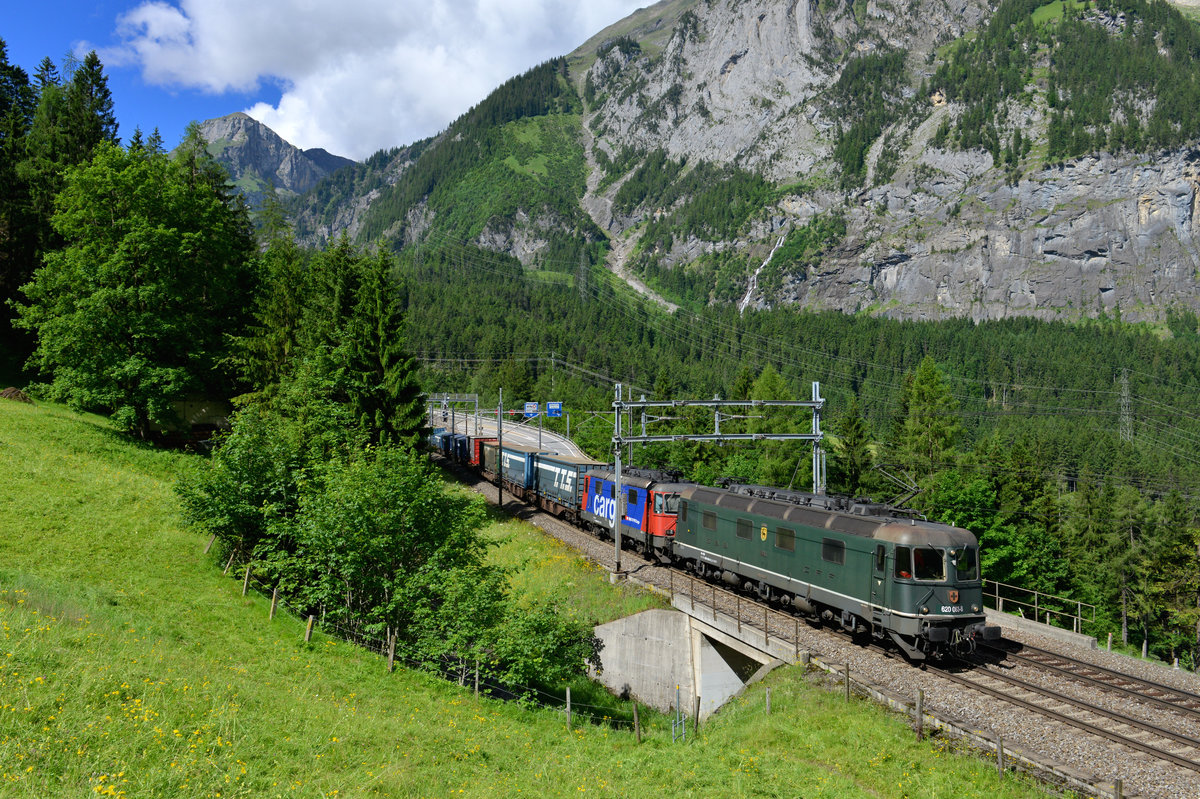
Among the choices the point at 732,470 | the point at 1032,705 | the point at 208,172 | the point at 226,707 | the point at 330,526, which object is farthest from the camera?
the point at 732,470

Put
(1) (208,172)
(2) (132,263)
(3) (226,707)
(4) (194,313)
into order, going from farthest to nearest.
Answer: (1) (208,172) < (4) (194,313) < (2) (132,263) < (3) (226,707)

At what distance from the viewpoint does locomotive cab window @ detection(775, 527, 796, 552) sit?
24.0m

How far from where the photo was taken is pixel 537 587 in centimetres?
3005

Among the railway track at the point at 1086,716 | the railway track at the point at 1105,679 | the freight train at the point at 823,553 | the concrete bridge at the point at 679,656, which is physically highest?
the freight train at the point at 823,553

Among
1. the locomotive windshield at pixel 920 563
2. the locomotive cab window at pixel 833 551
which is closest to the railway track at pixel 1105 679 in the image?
the locomotive windshield at pixel 920 563

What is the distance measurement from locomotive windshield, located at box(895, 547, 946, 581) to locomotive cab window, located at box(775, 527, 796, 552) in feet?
15.9

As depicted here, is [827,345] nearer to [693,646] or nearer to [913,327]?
[913,327]

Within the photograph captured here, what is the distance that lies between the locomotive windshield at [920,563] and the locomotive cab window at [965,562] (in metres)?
0.42

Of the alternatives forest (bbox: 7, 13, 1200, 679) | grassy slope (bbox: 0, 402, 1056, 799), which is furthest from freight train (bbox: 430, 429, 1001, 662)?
grassy slope (bbox: 0, 402, 1056, 799)

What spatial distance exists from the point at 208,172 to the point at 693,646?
4940 centimetres

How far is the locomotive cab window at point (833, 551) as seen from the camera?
70.7ft

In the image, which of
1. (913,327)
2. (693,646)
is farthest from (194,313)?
(913,327)

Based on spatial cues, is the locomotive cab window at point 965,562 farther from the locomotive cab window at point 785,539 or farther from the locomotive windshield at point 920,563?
the locomotive cab window at point 785,539

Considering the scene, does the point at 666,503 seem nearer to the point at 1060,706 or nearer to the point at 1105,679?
the point at 1105,679
